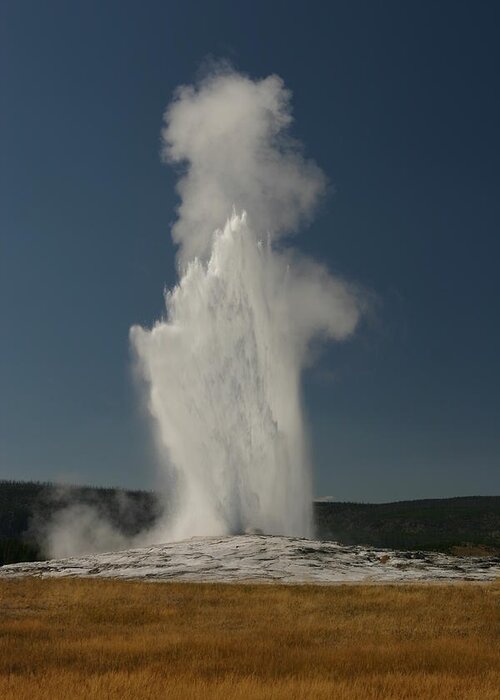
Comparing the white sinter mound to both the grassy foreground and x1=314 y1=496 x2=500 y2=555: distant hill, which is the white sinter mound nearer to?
the grassy foreground

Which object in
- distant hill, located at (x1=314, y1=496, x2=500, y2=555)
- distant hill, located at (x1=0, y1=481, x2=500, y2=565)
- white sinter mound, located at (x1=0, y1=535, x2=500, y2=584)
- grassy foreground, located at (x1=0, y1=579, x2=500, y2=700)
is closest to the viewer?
grassy foreground, located at (x1=0, y1=579, x2=500, y2=700)

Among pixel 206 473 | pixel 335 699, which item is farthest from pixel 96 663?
pixel 206 473

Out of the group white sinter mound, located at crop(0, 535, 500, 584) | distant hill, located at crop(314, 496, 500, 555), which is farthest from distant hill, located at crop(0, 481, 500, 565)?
white sinter mound, located at crop(0, 535, 500, 584)

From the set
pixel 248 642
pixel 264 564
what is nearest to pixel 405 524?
pixel 264 564

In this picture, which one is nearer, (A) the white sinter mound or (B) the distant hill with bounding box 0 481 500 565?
(A) the white sinter mound

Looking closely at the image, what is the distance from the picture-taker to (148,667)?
13.8 m

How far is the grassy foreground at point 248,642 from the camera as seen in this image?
12.0 metres

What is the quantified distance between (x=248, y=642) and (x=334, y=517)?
6514 inches

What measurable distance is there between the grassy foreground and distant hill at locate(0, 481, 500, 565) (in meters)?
89.1

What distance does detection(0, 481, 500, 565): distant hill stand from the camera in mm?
131750

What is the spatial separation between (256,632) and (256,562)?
20.2 metres

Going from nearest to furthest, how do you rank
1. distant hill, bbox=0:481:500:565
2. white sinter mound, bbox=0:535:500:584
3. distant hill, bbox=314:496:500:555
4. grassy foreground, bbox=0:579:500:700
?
grassy foreground, bbox=0:579:500:700 < white sinter mound, bbox=0:535:500:584 < distant hill, bbox=314:496:500:555 < distant hill, bbox=0:481:500:565

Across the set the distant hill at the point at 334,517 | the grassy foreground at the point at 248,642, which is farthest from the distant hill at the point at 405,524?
the grassy foreground at the point at 248,642

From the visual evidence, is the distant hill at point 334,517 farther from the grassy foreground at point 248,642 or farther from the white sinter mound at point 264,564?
the grassy foreground at point 248,642
